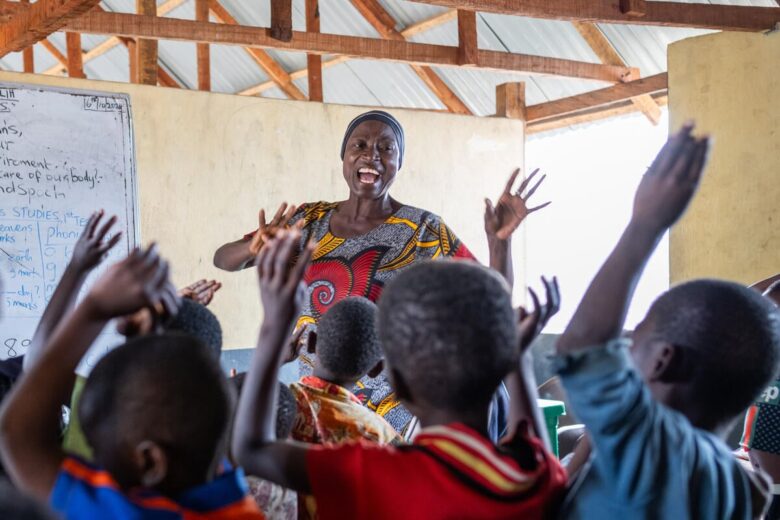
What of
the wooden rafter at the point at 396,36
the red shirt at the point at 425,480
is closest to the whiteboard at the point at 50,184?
the red shirt at the point at 425,480

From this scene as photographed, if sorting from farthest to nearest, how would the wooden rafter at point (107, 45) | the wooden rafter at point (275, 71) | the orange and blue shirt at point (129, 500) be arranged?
the wooden rafter at point (275, 71), the wooden rafter at point (107, 45), the orange and blue shirt at point (129, 500)

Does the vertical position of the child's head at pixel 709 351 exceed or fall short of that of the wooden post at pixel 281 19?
it falls short

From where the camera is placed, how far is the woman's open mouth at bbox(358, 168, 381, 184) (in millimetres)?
2842

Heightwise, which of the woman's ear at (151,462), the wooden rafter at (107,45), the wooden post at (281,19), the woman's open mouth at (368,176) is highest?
the wooden rafter at (107,45)

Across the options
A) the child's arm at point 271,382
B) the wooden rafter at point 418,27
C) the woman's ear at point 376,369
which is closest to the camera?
the child's arm at point 271,382

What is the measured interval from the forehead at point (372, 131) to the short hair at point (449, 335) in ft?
5.53

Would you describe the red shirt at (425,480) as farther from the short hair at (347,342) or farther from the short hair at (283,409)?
the short hair at (347,342)

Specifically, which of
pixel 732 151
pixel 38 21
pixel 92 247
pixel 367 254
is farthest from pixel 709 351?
pixel 732 151

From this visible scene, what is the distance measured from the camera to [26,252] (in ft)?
12.4

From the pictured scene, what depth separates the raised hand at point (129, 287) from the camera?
3.75 ft

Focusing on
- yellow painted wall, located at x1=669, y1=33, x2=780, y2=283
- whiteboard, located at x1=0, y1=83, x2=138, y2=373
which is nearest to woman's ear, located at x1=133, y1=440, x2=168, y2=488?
whiteboard, located at x1=0, y1=83, x2=138, y2=373

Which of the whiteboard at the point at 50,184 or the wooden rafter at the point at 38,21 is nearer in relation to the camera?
the wooden rafter at the point at 38,21

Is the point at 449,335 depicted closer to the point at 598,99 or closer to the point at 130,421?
the point at 130,421

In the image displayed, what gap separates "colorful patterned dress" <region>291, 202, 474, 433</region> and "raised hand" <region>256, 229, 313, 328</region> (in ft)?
4.45
